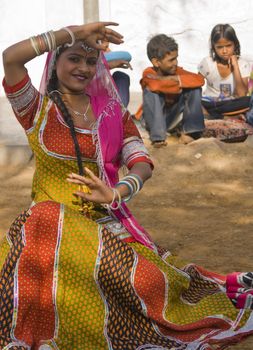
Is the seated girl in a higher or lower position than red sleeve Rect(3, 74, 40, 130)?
lower

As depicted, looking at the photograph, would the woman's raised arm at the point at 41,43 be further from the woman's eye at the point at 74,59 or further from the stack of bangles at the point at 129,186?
the stack of bangles at the point at 129,186

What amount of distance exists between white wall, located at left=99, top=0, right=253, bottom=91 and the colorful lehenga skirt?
7.55 m

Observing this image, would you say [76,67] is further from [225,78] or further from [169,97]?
[225,78]

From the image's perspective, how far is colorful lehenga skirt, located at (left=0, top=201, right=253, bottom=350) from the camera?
4090 millimetres

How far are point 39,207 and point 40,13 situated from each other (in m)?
7.85

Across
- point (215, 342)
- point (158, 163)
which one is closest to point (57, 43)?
point (215, 342)

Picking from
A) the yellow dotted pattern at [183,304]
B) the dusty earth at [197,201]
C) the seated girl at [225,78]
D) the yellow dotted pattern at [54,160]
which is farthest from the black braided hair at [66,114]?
the seated girl at [225,78]

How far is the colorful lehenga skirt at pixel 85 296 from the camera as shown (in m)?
4.09

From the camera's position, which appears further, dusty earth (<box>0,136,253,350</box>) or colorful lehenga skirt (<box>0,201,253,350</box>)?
dusty earth (<box>0,136,253,350</box>)

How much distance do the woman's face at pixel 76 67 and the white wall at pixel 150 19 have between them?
23.7 ft

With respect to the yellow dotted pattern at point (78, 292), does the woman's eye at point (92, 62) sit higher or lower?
higher

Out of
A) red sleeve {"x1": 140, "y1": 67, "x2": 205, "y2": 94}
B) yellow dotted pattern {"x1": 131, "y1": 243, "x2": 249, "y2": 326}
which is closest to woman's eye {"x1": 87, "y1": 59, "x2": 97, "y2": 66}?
yellow dotted pattern {"x1": 131, "y1": 243, "x2": 249, "y2": 326}

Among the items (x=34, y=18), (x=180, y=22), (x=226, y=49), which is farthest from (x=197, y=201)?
(x=34, y=18)

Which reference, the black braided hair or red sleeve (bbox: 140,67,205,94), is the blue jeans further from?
the black braided hair
